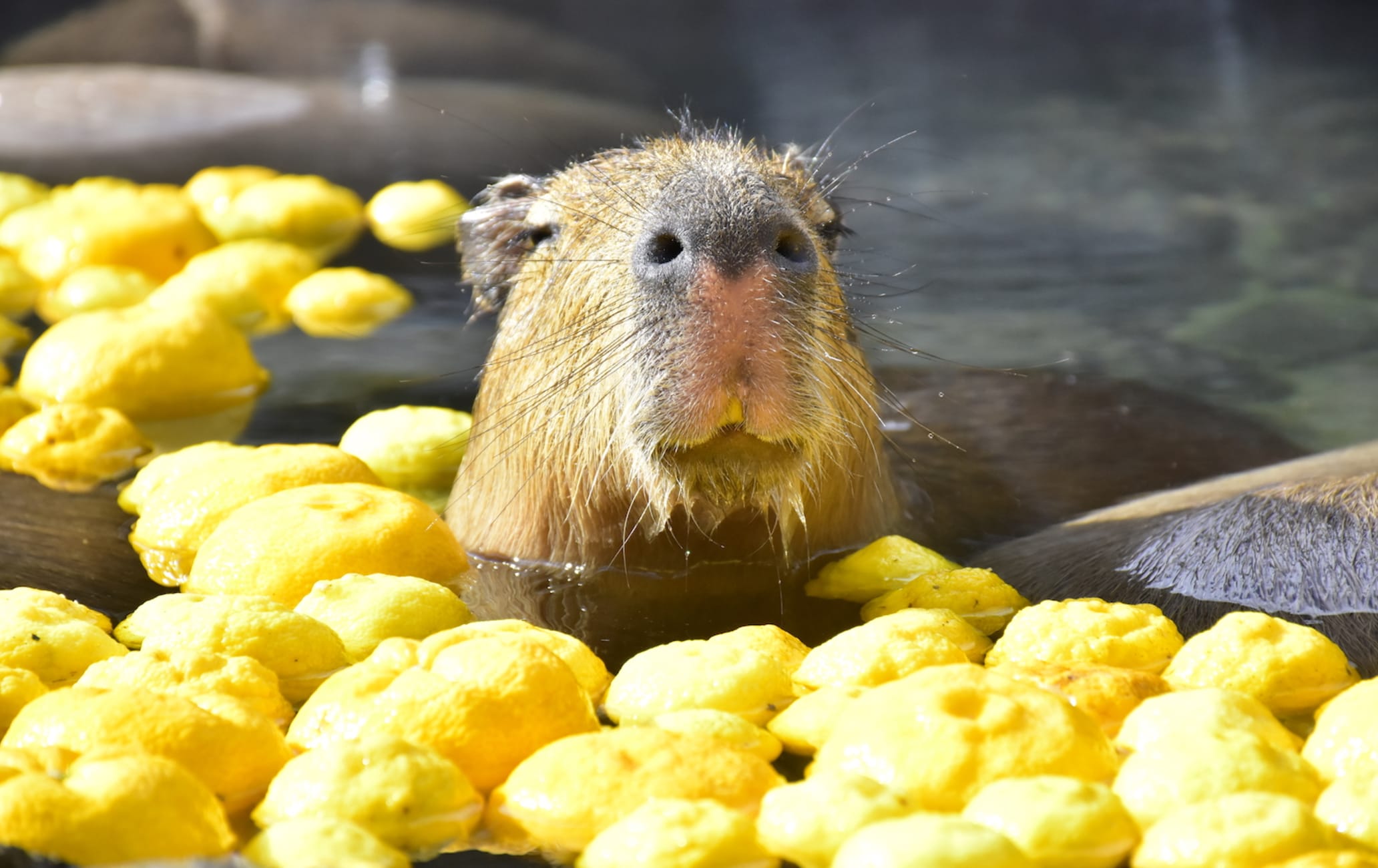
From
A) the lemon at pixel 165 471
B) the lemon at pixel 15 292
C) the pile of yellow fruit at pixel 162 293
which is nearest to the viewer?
the lemon at pixel 165 471

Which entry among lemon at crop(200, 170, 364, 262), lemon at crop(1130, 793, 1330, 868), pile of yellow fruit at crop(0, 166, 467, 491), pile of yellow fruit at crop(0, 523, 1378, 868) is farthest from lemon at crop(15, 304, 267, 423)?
lemon at crop(1130, 793, 1330, 868)

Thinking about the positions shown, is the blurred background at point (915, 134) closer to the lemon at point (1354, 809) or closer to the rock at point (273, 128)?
the rock at point (273, 128)

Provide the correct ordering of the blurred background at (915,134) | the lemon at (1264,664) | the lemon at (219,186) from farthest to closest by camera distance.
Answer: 1. the lemon at (219,186)
2. the blurred background at (915,134)
3. the lemon at (1264,664)

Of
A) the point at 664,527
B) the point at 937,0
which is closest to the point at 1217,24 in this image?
the point at 937,0

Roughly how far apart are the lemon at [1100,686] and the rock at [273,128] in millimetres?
4875

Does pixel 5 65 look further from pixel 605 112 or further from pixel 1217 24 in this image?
pixel 1217 24

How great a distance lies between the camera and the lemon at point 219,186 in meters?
6.73

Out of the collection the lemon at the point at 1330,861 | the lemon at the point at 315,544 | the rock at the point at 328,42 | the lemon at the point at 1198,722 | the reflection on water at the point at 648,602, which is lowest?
the reflection on water at the point at 648,602

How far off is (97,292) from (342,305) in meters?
0.80

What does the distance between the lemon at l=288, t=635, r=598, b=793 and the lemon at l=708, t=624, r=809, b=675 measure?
316 millimetres

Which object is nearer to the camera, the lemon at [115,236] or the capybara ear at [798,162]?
the capybara ear at [798,162]

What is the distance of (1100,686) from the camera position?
7.86ft

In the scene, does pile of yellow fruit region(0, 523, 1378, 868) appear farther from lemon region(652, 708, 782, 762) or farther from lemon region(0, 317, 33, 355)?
lemon region(0, 317, 33, 355)

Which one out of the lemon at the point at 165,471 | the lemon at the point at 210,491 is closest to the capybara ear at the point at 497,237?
the lemon at the point at 210,491
